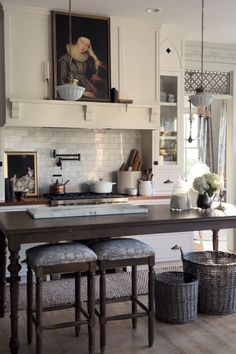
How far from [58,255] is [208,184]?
4.61 feet

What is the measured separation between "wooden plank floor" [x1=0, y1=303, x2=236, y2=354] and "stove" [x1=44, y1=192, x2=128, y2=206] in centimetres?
139

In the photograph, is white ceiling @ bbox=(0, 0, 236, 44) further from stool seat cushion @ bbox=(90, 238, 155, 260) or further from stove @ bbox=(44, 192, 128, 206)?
stool seat cushion @ bbox=(90, 238, 155, 260)

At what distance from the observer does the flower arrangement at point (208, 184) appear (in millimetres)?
3707

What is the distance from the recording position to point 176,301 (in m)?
3.66

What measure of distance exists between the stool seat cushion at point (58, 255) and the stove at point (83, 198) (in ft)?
5.71

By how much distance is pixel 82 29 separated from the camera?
507 cm

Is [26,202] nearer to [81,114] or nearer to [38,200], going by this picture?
[38,200]

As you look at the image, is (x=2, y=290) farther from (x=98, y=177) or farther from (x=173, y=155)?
(x=173, y=155)

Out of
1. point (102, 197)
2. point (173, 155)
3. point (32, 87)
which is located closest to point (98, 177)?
point (102, 197)

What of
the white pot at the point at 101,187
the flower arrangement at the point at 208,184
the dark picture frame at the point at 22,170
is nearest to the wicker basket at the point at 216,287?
the flower arrangement at the point at 208,184

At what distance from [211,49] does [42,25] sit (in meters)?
2.45

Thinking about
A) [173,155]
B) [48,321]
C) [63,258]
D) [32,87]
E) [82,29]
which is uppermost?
[82,29]

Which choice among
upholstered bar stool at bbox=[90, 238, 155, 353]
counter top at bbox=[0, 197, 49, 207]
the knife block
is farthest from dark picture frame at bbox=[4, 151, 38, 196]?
upholstered bar stool at bbox=[90, 238, 155, 353]

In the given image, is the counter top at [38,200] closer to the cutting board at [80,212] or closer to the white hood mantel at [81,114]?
the white hood mantel at [81,114]
